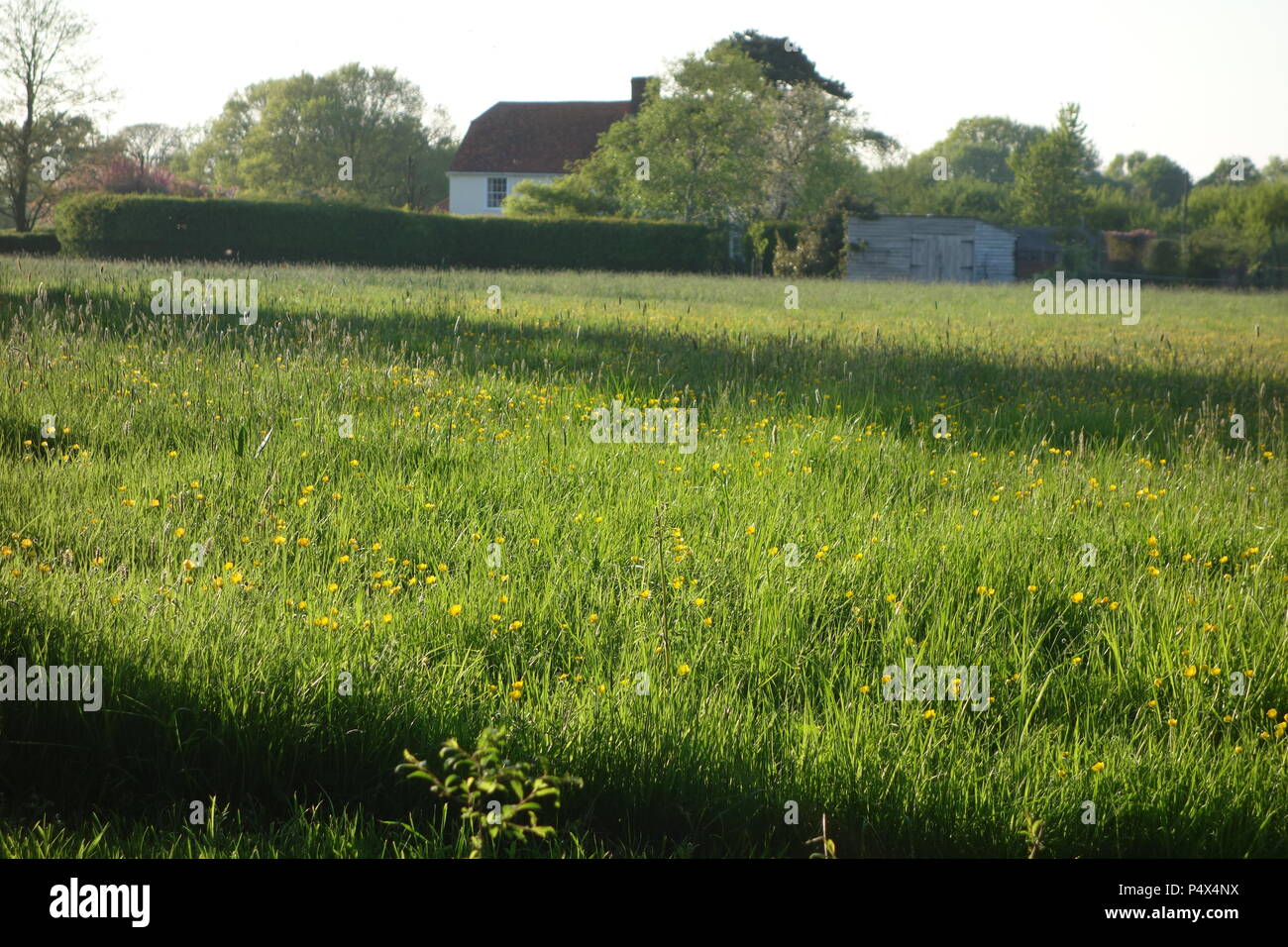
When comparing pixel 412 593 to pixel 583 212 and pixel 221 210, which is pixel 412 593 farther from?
pixel 583 212

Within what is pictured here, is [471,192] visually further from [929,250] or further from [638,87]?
[929,250]

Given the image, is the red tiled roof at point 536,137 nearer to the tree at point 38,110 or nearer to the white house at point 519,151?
the white house at point 519,151

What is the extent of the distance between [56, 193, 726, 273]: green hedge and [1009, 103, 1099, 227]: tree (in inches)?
1241

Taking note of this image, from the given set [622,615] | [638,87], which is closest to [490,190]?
[638,87]

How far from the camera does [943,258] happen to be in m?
46.9

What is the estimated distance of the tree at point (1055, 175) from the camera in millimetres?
60156

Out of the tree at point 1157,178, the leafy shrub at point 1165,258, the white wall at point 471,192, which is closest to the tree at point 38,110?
the white wall at point 471,192

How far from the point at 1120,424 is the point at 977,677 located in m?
5.52

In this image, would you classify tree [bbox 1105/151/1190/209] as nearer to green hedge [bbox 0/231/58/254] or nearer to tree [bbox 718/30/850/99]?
tree [bbox 718/30/850/99]

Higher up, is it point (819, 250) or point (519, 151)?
point (519, 151)

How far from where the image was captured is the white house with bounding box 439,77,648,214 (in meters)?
56.8

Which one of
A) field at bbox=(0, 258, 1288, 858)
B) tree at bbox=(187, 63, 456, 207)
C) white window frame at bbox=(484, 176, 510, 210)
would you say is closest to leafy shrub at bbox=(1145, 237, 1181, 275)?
white window frame at bbox=(484, 176, 510, 210)

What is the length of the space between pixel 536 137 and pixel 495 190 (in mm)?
4028

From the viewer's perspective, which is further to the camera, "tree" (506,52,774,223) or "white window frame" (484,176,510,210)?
"white window frame" (484,176,510,210)
